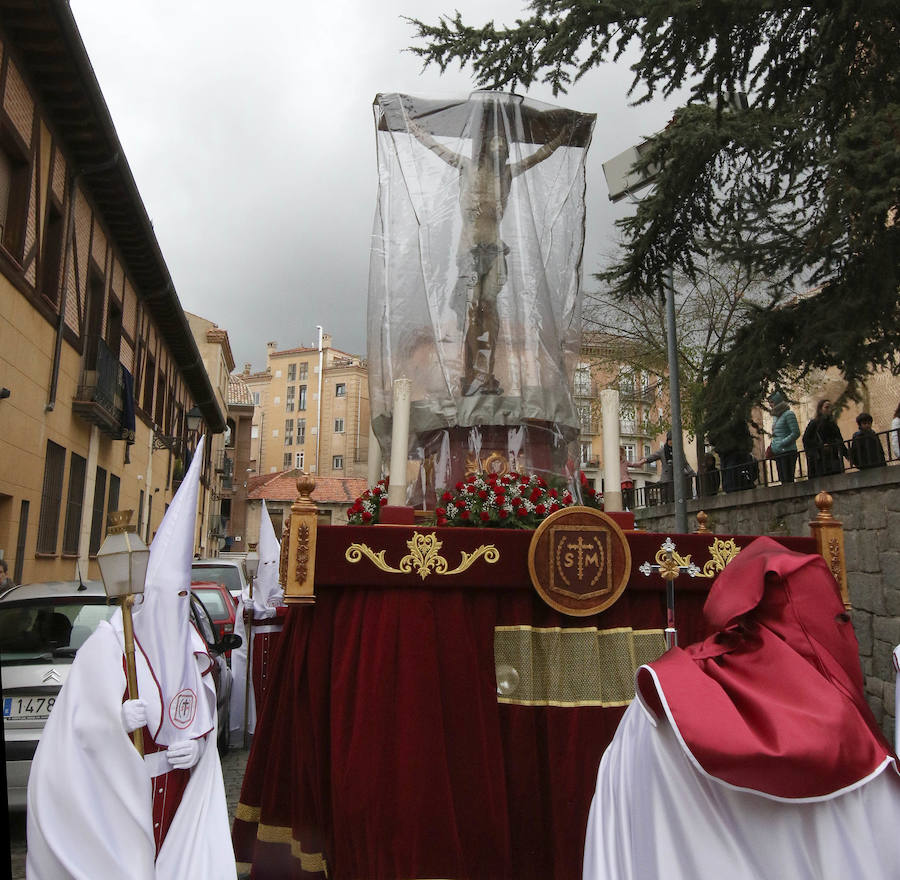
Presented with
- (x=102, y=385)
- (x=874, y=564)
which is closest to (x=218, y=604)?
(x=102, y=385)

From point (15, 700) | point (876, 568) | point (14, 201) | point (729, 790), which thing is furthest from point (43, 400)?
point (729, 790)

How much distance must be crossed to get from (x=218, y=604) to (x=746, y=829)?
26.2 ft

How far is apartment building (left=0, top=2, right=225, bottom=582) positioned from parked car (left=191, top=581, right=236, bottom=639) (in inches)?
137

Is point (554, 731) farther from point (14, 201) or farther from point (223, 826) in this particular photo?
point (14, 201)

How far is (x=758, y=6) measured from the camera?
7.32 meters

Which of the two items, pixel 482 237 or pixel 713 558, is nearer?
pixel 713 558

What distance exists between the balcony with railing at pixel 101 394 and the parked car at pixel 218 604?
6252 millimetres

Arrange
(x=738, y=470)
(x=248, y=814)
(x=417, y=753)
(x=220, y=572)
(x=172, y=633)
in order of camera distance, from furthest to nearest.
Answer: (x=738, y=470) → (x=220, y=572) → (x=248, y=814) → (x=417, y=753) → (x=172, y=633)

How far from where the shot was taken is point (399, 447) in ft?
14.7

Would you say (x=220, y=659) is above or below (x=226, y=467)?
below

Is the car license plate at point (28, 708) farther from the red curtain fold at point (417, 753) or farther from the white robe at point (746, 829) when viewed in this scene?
the white robe at point (746, 829)

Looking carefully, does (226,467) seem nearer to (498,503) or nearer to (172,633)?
(498,503)

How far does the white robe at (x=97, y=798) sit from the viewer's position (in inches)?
106

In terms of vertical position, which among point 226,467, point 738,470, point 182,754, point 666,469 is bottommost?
point 182,754
